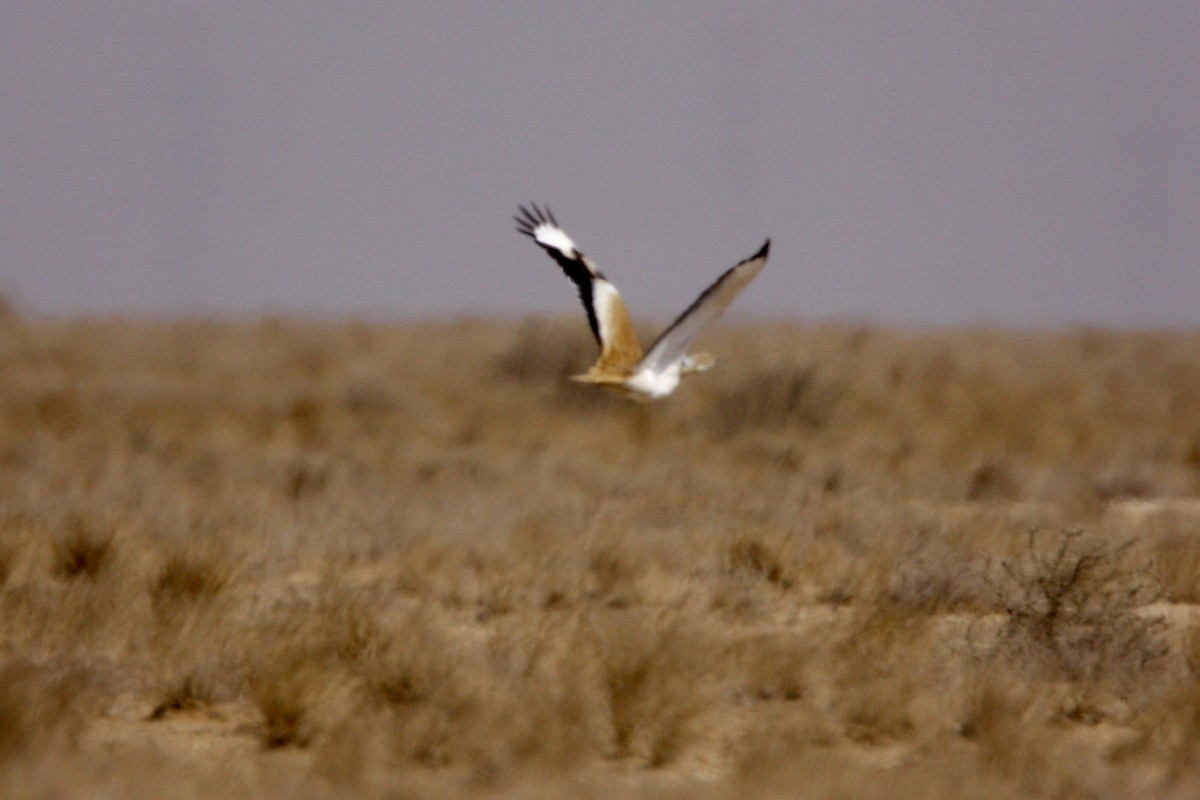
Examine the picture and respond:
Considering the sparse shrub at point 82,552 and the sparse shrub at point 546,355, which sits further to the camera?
the sparse shrub at point 546,355

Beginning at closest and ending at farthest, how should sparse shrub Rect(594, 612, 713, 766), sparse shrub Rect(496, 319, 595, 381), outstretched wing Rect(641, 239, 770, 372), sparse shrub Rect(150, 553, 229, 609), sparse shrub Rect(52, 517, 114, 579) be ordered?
sparse shrub Rect(594, 612, 713, 766)
outstretched wing Rect(641, 239, 770, 372)
sparse shrub Rect(150, 553, 229, 609)
sparse shrub Rect(52, 517, 114, 579)
sparse shrub Rect(496, 319, 595, 381)

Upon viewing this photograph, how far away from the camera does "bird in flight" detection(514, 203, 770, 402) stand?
8085 mm

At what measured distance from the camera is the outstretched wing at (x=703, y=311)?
7.41 m

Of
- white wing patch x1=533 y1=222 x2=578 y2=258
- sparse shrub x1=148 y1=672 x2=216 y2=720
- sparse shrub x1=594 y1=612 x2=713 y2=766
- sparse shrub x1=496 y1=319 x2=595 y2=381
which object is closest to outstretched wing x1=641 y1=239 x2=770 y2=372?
white wing patch x1=533 y1=222 x2=578 y2=258

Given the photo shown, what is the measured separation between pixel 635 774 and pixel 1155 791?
71.1 inches

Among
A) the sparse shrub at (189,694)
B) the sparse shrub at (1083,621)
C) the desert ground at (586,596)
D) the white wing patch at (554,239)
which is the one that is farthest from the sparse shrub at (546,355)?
the sparse shrub at (189,694)

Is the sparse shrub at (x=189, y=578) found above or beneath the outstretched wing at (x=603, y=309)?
beneath

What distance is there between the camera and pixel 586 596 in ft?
27.6

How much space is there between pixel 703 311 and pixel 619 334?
84cm

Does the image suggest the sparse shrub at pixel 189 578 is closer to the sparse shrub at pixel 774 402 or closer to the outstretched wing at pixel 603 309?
the outstretched wing at pixel 603 309

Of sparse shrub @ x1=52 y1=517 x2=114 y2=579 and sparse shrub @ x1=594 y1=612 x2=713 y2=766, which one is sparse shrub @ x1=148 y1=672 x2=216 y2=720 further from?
sparse shrub @ x1=52 y1=517 x2=114 y2=579

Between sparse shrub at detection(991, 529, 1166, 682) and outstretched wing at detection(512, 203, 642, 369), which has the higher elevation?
outstretched wing at detection(512, 203, 642, 369)

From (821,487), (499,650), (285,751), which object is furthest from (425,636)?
(821,487)

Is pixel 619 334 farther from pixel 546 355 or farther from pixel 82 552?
pixel 546 355
